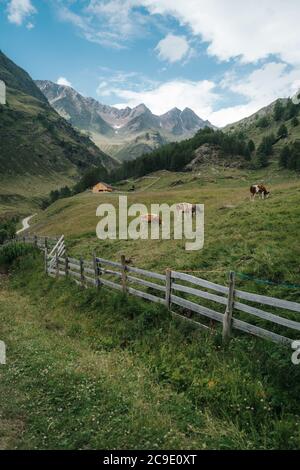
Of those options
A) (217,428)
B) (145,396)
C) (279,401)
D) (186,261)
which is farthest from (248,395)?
(186,261)

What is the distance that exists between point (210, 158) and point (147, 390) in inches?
5735

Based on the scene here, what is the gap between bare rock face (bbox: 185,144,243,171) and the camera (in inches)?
5605

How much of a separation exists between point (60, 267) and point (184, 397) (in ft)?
56.2

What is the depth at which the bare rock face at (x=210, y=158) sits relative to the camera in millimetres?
142375

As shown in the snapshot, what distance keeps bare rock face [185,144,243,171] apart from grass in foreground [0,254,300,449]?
13421 centimetres

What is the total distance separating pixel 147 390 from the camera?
8789 millimetres

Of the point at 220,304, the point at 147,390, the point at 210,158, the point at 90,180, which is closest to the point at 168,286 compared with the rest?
the point at 220,304

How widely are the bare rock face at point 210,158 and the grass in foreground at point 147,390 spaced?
134 meters

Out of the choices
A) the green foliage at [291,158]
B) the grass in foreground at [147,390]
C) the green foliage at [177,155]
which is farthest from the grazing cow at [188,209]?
the green foliage at [177,155]

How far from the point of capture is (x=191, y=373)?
9.38 meters

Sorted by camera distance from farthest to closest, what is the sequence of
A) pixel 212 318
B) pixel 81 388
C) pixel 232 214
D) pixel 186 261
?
pixel 232 214 → pixel 186 261 → pixel 212 318 → pixel 81 388

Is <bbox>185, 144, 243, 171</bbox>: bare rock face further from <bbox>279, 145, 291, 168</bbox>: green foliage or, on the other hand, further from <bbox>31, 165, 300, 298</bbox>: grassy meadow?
<bbox>31, 165, 300, 298</bbox>: grassy meadow

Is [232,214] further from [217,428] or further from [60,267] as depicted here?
[217,428]

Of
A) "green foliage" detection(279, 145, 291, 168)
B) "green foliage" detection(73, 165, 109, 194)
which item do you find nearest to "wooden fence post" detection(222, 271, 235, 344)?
"green foliage" detection(279, 145, 291, 168)
